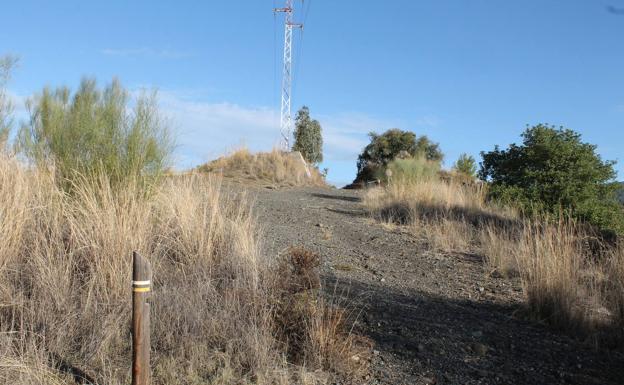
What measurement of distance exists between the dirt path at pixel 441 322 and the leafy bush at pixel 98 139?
6.17 feet

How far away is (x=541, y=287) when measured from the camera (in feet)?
18.8

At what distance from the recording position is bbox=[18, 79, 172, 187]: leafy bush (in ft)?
23.6

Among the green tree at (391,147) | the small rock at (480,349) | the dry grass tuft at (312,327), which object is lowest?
the small rock at (480,349)

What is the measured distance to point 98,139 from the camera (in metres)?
7.34

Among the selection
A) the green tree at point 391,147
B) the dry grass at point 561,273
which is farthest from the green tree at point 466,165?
the dry grass at point 561,273

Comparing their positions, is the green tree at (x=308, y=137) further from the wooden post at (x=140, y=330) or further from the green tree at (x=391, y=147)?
the wooden post at (x=140, y=330)

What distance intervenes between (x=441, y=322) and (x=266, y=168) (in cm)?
1636

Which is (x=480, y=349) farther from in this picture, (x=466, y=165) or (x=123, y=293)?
(x=466, y=165)

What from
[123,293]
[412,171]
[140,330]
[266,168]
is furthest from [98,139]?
[266,168]

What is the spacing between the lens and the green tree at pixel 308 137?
109 ft

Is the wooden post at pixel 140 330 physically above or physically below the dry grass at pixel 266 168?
below

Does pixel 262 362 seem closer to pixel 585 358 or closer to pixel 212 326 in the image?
pixel 212 326

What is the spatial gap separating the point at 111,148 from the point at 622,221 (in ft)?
29.6

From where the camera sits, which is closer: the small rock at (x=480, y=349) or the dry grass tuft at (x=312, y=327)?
the dry grass tuft at (x=312, y=327)
